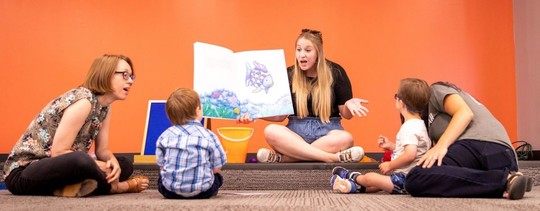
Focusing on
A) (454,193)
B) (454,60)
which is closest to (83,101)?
(454,193)

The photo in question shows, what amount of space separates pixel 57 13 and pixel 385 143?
9.96 feet

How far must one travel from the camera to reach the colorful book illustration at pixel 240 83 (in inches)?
133

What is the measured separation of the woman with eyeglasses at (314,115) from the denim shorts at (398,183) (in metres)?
0.66

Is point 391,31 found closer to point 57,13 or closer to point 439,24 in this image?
point 439,24

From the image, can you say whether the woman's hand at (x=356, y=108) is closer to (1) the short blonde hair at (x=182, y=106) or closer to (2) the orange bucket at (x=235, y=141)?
(2) the orange bucket at (x=235, y=141)

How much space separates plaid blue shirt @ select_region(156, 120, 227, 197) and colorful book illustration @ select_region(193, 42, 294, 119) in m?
1.01

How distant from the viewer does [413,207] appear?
179 centimetres

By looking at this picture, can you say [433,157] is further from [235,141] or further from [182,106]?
[235,141]

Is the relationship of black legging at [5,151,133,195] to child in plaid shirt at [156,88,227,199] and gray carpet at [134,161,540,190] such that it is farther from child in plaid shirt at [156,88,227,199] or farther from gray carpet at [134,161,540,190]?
gray carpet at [134,161,540,190]

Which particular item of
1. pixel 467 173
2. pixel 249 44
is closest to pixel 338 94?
pixel 467 173

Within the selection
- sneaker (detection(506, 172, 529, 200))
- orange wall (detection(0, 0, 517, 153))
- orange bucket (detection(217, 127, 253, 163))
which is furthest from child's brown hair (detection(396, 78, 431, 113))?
orange wall (detection(0, 0, 517, 153))

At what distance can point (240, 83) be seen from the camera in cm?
351

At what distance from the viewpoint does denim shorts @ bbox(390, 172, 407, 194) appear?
2506 millimetres

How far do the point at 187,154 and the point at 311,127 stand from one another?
1.18 m
